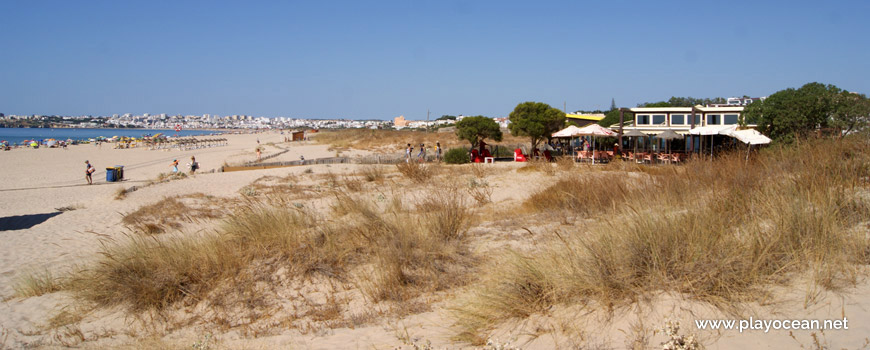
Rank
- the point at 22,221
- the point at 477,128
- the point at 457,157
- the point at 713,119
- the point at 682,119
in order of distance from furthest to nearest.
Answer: the point at 477,128, the point at 682,119, the point at 713,119, the point at 457,157, the point at 22,221

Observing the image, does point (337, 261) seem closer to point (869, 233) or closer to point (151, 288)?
point (151, 288)

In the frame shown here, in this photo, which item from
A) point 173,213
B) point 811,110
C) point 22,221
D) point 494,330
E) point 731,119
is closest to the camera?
point 494,330

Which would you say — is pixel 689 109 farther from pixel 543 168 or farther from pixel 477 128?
pixel 543 168

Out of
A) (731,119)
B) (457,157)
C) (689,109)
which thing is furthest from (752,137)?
(457,157)

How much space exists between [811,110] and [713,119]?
8.80 meters

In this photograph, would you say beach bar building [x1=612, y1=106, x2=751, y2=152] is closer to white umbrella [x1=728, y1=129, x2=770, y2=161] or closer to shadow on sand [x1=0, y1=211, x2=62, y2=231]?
white umbrella [x1=728, y1=129, x2=770, y2=161]

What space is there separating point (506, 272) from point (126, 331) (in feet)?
11.9

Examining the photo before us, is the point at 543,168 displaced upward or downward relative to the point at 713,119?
downward

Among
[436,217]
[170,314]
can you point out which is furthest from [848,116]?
[170,314]

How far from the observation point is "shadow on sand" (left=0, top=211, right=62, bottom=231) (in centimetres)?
1224

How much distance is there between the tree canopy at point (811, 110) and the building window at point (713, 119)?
20.9 ft

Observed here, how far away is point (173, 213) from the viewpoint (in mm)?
12586

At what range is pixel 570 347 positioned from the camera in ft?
11.6

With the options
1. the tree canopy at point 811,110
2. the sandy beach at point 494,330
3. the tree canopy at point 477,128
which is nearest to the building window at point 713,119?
the tree canopy at point 811,110
